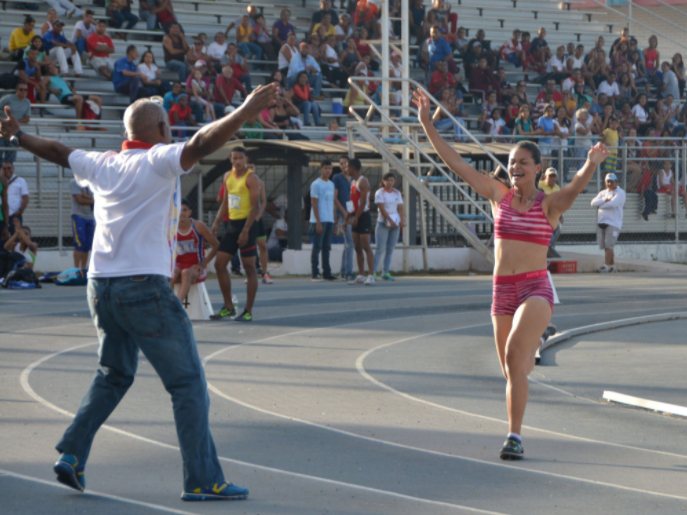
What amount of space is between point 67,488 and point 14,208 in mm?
14179

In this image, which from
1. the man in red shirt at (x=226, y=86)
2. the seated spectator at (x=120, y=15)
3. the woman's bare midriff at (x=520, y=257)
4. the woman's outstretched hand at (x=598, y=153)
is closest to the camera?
the woman's outstretched hand at (x=598, y=153)

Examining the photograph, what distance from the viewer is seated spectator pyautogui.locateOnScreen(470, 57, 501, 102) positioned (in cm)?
2756

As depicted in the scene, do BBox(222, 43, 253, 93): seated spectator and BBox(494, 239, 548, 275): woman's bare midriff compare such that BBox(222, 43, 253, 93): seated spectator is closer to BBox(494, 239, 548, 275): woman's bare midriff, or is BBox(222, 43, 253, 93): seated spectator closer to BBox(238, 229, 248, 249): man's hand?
BBox(238, 229, 248, 249): man's hand

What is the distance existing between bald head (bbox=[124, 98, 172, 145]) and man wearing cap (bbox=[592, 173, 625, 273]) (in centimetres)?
1808

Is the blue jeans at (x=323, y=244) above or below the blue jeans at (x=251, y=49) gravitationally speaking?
below

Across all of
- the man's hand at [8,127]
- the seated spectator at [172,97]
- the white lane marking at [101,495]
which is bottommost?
the white lane marking at [101,495]

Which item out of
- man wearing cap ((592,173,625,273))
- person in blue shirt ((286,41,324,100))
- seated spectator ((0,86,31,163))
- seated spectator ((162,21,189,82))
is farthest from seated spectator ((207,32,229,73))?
man wearing cap ((592,173,625,273))

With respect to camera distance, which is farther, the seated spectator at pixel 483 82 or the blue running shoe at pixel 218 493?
the seated spectator at pixel 483 82

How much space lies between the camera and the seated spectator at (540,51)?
1192 inches

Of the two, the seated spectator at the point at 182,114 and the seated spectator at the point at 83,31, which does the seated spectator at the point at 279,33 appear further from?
the seated spectator at the point at 182,114

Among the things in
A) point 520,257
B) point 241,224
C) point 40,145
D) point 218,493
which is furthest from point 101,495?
point 241,224

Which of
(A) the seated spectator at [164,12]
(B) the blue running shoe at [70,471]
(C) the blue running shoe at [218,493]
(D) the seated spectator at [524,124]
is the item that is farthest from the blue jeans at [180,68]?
(C) the blue running shoe at [218,493]

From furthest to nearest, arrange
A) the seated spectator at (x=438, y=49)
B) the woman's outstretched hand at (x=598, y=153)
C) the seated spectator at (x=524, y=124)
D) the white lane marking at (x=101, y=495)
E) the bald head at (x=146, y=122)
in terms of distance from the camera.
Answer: the seated spectator at (x=438, y=49), the seated spectator at (x=524, y=124), the woman's outstretched hand at (x=598, y=153), the bald head at (x=146, y=122), the white lane marking at (x=101, y=495)

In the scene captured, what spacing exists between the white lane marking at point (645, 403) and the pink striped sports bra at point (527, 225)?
1.97 meters
